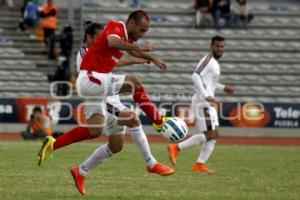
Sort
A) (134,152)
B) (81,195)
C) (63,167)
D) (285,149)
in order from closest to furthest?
1. (81,195)
2. (63,167)
3. (134,152)
4. (285,149)

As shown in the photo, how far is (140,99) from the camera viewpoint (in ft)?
35.5

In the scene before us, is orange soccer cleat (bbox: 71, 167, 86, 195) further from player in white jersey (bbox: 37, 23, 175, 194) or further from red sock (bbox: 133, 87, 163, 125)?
red sock (bbox: 133, 87, 163, 125)

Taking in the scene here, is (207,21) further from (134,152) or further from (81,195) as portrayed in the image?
(81,195)

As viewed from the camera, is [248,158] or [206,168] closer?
[206,168]

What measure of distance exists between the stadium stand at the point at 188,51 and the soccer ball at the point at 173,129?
18.4 m

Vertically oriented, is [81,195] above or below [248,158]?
above

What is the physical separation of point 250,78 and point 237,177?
56.7 ft

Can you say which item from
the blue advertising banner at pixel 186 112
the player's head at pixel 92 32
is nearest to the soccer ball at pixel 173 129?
the player's head at pixel 92 32

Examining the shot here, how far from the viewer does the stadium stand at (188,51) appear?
3030 cm

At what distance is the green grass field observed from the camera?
10.9 metres

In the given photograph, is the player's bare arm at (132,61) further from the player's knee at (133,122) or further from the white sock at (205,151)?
the white sock at (205,151)

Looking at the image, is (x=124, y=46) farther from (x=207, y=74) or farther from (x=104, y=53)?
(x=207, y=74)

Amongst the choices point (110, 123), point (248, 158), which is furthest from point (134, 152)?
point (110, 123)

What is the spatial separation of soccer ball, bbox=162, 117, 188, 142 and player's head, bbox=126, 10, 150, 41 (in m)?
1.20
